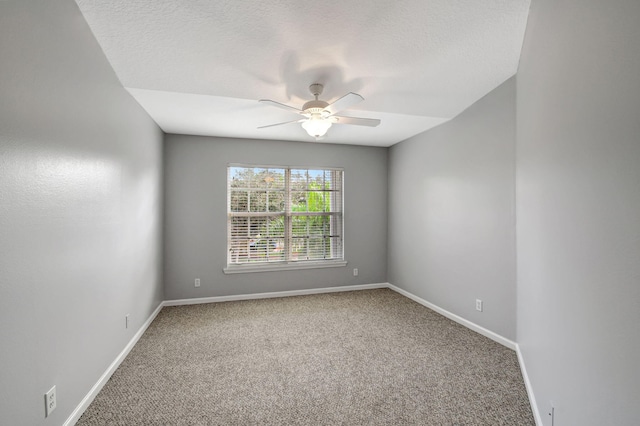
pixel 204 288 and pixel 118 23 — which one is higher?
pixel 118 23

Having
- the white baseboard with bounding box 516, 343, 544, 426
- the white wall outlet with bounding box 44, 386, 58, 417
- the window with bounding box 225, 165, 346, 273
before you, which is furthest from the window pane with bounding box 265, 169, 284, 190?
the white baseboard with bounding box 516, 343, 544, 426

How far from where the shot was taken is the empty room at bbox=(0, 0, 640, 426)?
1159mm

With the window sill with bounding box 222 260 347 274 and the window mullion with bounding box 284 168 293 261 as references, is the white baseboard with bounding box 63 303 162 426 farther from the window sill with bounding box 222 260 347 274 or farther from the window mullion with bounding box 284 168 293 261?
the window mullion with bounding box 284 168 293 261

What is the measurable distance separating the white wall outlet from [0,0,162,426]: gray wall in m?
0.03

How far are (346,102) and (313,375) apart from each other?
2167mm

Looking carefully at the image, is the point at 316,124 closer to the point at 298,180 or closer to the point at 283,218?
the point at 298,180

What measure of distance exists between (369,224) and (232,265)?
2293mm

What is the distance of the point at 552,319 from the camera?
1511mm

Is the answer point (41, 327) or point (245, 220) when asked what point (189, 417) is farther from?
point (245, 220)

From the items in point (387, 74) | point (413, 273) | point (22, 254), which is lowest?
point (413, 273)

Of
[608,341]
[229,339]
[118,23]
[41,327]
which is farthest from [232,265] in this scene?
[608,341]

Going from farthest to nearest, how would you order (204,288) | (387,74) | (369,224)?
(369,224) → (204,288) → (387,74)

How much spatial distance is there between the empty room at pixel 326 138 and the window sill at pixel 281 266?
0.50 ft

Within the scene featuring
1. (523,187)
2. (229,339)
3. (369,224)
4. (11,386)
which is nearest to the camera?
(11,386)
